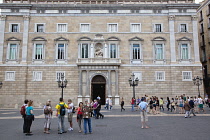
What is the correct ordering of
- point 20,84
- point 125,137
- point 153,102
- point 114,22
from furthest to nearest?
point 114,22 < point 20,84 < point 153,102 < point 125,137

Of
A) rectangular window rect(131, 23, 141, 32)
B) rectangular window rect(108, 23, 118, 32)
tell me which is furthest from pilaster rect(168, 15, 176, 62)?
rectangular window rect(108, 23, 118, 32)

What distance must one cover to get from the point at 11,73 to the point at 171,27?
90.3ft

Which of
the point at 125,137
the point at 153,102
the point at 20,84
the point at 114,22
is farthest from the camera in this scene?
the point at 114,22

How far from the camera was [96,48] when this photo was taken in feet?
113

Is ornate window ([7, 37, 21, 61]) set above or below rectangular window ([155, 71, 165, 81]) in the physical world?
above

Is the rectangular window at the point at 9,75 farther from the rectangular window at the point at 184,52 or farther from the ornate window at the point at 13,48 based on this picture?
the rectangular window at the point at 184,52

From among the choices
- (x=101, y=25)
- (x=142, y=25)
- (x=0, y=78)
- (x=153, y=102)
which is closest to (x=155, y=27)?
(x=142, y=25)

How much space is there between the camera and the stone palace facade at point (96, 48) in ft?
109

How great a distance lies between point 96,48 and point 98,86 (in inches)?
251

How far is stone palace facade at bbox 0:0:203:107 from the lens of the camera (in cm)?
3309

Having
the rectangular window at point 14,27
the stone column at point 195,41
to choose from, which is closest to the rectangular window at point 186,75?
the stone column at point 195,41

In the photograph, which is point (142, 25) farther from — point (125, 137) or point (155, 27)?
point (125, 137)

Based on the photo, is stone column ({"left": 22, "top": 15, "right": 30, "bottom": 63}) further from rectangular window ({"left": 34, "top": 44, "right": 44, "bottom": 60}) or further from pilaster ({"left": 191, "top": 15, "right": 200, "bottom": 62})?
pilaster ({"left": 191, "top": 15, "right": 200, "bottom": 62})

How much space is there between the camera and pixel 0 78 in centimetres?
3309
